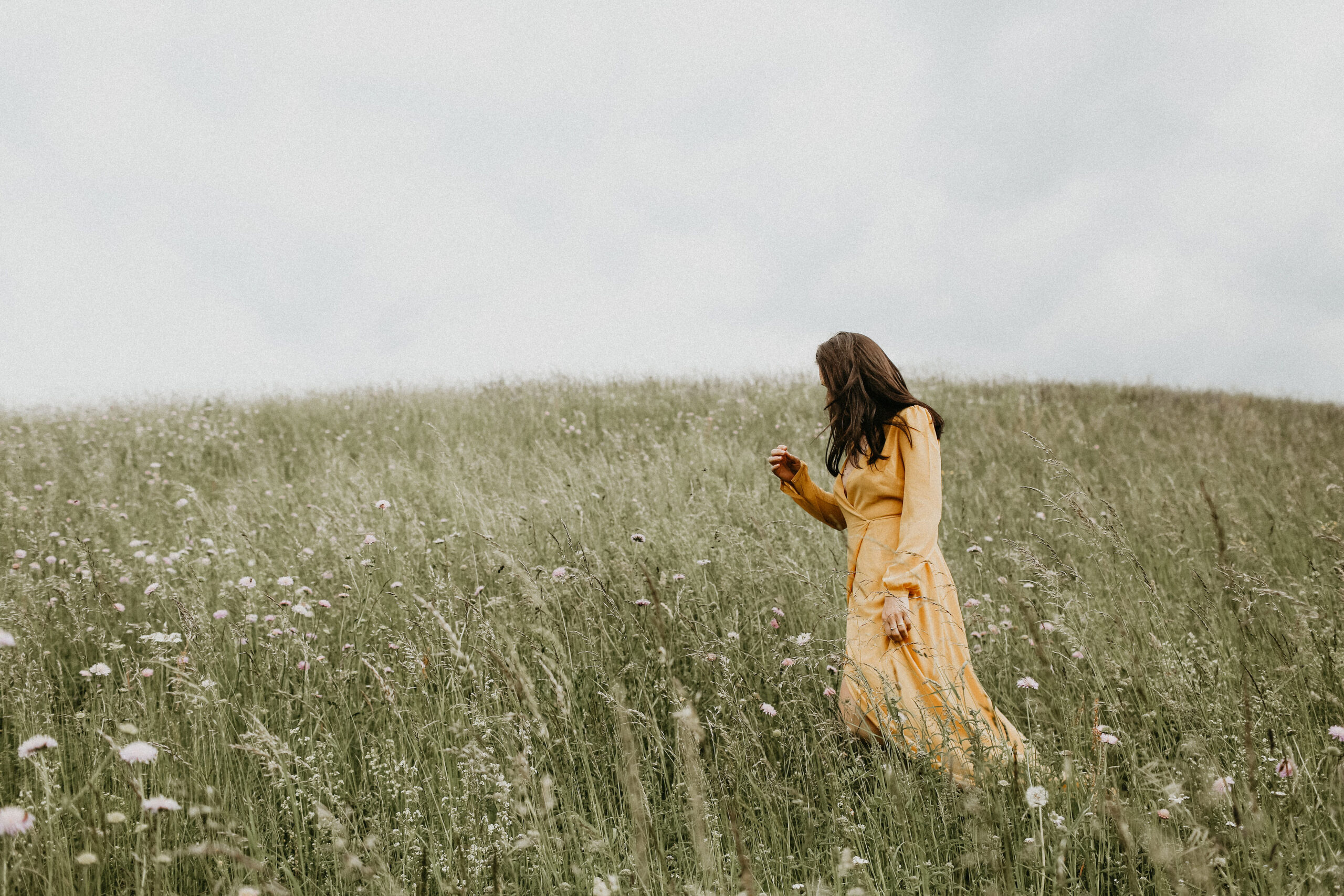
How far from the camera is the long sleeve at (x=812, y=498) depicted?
304 cm

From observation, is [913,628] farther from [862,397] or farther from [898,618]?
[862,397]

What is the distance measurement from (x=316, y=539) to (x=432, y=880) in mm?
2629

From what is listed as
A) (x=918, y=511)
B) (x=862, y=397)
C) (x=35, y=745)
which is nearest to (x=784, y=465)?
(x=862, y=397)

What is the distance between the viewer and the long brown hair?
2.72 metres

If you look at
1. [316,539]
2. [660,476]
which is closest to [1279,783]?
[660,476]

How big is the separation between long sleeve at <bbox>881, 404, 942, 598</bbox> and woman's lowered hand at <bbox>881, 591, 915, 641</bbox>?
6cm

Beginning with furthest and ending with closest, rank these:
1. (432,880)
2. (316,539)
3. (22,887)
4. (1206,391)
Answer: (1206,391)
(316,539)
(432,880)
(22,887)

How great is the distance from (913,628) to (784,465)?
37.2 inches

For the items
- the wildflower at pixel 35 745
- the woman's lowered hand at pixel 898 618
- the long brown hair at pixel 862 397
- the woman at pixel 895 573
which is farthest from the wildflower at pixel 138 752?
the long brown hair at pixel 862 397

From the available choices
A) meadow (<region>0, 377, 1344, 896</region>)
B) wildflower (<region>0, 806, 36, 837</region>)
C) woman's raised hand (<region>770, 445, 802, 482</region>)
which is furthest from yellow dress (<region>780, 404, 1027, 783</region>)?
wildflower (<region>0, 806, 36, 837</region>)

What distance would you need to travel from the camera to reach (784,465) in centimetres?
302

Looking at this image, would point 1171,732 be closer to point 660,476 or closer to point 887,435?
point 887,435

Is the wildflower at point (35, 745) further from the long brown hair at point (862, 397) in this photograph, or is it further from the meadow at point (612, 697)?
the long brown hair at point (862, 397)

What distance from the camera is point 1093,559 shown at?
4242 millimetres
